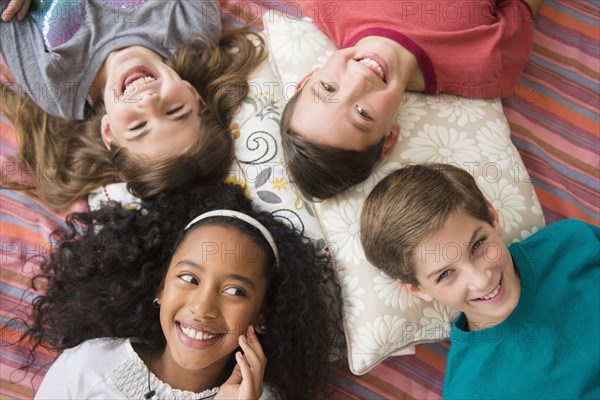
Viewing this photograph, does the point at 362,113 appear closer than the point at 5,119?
Yes

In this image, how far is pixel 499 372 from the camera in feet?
4.43

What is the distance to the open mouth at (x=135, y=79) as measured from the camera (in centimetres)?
148

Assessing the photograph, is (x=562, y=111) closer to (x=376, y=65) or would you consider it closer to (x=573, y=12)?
(x=573, y=12)

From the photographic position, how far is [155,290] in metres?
1.49

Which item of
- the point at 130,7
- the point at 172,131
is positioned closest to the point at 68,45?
the point at 130,7

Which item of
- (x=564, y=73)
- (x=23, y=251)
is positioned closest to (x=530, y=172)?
(x=564, y=73)

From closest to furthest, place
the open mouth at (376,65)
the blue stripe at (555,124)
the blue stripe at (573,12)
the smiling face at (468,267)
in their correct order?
the smiling face at (468,267), the open mouth at (376,65), the blue stripe at (555,124), the blue stripe at (573,12)

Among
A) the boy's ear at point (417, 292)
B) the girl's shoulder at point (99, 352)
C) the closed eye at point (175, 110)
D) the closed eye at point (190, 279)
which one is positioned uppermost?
the closed eye at point (175, 110)

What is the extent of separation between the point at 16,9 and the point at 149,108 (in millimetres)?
594

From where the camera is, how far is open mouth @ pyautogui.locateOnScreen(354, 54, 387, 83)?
4.68ft

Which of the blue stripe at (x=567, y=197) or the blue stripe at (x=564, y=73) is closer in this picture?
the blue stripe at (x=567, y=197)

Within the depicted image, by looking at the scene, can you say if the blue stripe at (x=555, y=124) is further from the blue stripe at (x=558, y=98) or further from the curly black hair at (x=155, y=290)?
the curly black hair at (x=155, y=290)

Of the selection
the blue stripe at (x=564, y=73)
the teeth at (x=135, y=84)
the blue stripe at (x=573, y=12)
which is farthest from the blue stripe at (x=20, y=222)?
the blue stripe at (x=573, y=12)

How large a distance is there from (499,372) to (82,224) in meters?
1.22
